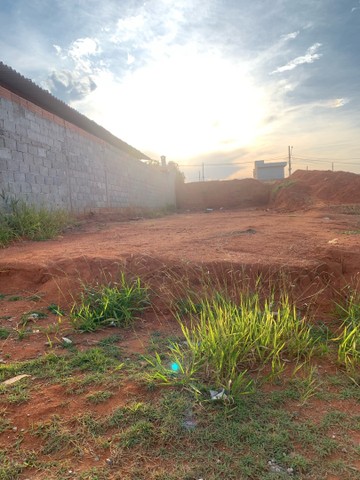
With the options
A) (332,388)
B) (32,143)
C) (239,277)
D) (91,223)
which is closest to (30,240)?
(32,143)

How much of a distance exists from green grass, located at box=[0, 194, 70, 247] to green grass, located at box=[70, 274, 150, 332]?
9.65ft

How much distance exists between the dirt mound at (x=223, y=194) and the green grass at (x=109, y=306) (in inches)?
661

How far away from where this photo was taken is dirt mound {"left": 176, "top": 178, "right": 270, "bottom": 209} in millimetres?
18953

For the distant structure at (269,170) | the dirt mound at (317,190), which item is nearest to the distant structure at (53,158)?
the dirt mound at (317,190)

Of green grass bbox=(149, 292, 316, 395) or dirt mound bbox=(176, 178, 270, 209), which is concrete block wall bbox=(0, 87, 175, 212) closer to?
green grass bbox=(149, 292, 316, 395)

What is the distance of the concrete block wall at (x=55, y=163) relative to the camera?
19.7 ft

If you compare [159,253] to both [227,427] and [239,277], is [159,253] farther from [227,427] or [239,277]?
[227,427]

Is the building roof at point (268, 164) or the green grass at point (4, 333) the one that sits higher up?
the building roof at point (268, 164)

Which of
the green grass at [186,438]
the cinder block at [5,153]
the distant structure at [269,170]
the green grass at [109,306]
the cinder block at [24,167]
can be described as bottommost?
the green grass at [186,438]

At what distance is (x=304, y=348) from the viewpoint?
6.79 ft

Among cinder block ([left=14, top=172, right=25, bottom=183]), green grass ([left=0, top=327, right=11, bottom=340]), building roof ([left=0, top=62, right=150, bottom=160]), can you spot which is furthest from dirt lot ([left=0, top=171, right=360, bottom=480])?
building roof ([left=0, top=62, right=150, bottom=160])

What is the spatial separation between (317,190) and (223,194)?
230 inches

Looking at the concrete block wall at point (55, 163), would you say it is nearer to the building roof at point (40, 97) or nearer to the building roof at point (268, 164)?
the building roof at point (40, 97)

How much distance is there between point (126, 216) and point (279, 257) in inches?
336
